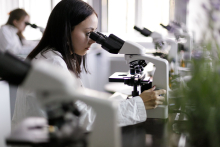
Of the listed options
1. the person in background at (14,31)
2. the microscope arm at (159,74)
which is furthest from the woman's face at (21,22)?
the microscope arm at (159,74)

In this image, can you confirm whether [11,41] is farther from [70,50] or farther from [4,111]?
[70,50]

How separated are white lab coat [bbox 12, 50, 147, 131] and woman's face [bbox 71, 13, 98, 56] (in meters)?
0.17

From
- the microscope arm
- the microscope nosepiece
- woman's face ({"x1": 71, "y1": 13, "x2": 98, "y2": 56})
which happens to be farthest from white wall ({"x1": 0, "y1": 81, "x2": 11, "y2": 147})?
the microscope arm

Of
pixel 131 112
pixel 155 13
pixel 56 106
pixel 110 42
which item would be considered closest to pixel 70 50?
pixel 110 42

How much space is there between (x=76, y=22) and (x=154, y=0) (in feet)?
11.6

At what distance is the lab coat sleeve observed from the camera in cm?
127

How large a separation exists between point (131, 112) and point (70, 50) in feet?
1.70

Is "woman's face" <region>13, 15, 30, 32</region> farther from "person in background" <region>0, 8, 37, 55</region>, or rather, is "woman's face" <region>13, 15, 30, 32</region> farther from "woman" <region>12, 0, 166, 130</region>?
"woman" <region>12, 0, 166, 130</region>

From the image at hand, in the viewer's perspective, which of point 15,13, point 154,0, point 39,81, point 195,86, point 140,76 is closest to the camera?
point 39,81

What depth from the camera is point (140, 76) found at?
162 cm

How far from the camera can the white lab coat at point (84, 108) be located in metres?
1.27

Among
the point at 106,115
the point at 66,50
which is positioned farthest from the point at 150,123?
the point at 106,115

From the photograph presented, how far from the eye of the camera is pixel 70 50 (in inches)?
59.4

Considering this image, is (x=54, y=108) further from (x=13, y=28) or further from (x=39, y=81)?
(x=13, y=28)
